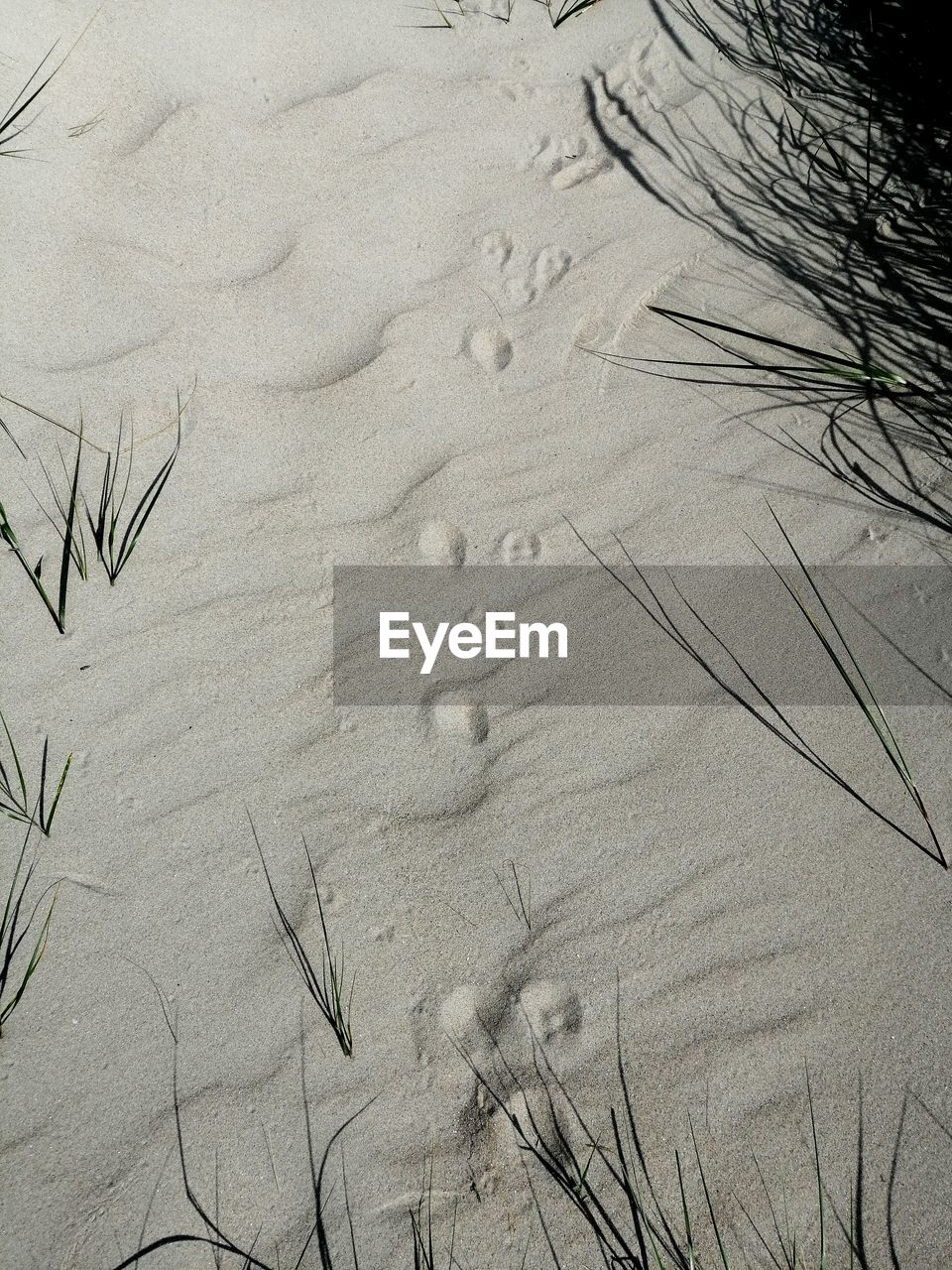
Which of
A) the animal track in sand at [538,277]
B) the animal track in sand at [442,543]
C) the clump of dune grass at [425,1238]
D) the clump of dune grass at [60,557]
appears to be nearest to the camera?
the clump of dune grass at [425,1238]

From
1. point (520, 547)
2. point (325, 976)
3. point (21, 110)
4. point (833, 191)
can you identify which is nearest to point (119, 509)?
point (520, 547)

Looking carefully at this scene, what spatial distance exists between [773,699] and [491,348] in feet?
2.76

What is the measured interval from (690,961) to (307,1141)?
0.55 m

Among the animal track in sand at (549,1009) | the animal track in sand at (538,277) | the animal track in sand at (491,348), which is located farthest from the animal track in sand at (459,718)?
the animal track in sand at (538,277)

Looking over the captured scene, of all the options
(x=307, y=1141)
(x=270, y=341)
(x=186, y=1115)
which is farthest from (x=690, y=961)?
(x=270, y=341)

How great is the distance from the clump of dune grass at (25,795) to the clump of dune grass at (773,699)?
92 centimetres

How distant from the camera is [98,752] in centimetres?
140

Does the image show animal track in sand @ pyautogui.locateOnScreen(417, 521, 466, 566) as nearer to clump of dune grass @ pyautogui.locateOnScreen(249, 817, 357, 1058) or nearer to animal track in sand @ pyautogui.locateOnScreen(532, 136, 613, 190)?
clump of dune grass @ pyautogui.locateOnScreen(249, 817, 357, 1058)

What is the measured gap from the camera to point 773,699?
148cm

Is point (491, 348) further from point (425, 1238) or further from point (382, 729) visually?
point (425, 1238)

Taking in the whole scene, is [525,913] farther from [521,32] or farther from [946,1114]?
[521,32]

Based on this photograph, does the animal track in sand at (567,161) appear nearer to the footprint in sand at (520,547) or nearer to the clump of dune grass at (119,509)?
the footprint in sand at (520,547)

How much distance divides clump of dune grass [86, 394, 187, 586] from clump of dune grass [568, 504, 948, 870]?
72 cm

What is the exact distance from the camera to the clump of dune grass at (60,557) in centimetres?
148
